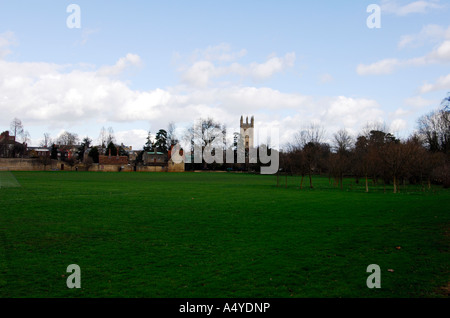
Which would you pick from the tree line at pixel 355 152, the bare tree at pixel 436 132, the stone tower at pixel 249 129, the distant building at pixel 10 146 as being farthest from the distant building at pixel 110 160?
the bare tree at pixel 436 132

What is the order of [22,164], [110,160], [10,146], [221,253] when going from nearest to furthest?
[221,253]
[22,164]
[110,160]
[10,146]

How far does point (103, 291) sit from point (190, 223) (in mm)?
8027

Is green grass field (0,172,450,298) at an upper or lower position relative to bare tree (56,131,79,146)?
lower

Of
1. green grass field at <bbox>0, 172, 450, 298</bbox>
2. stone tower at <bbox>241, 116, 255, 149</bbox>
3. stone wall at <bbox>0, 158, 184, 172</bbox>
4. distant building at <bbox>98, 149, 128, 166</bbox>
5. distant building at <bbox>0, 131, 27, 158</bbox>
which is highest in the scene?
stone tower at <bbox>241, 116, 255, 149</bbox>

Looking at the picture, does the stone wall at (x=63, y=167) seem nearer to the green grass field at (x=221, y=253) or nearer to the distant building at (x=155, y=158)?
the distant building at (x=155, y=158)

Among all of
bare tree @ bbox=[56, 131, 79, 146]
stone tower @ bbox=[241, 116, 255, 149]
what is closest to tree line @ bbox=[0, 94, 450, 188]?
bare tree @ bbox=[56, 131, 79, 146]

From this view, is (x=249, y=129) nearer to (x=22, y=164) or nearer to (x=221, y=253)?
(x=22, y=164)

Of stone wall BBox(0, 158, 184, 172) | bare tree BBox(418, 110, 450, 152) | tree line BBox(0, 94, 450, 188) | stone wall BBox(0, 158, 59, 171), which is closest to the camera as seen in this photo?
tree line BBox(0, 94, 450, 188)

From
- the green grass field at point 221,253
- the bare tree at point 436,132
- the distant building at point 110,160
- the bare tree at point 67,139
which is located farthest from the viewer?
the bare tree at point 67,139

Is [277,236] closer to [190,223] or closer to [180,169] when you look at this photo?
[190,223]

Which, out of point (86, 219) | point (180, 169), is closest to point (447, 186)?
point (86, 219)

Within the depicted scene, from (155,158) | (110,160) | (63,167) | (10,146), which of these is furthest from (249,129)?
(10,146)

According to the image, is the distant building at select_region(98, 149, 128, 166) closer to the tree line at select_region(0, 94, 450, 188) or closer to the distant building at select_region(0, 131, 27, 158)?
the tree line at select_region(0, 94, 450, 188)
